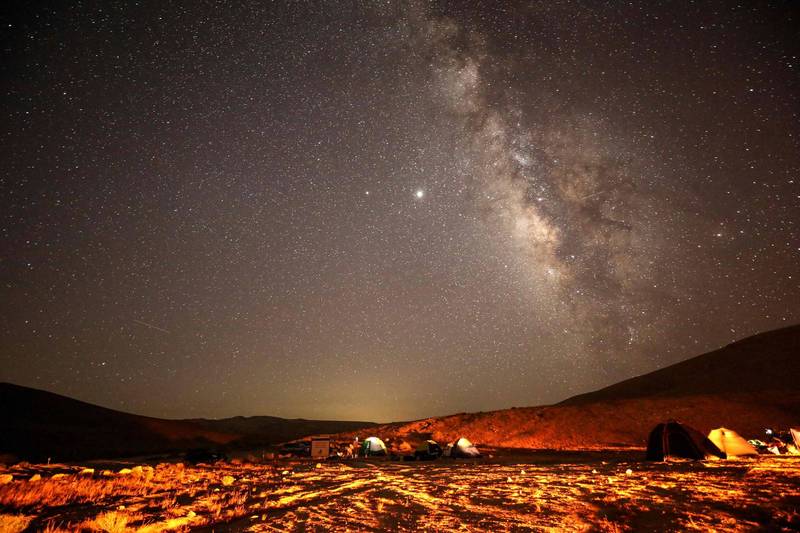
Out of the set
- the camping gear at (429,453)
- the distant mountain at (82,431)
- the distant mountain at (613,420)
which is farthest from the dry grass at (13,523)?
the distant mountain at (82,431)

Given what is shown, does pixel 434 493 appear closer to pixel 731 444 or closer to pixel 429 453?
pixel 429 453

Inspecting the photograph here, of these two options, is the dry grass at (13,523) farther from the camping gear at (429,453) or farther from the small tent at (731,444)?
the small tent at (731,444)

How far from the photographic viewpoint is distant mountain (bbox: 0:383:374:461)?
39781mm

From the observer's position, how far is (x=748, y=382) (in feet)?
197

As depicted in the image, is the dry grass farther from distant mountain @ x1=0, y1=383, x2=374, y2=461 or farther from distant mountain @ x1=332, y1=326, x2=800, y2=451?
distant mountain @ x1=0, y1=383, x2=374, y2=461

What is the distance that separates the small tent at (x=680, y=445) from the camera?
20328 mm

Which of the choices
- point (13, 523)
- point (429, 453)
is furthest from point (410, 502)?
point (429, 453)

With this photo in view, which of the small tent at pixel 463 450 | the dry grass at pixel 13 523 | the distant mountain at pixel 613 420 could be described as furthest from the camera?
the distant mountain at pixel 613 420

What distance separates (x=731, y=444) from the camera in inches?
826

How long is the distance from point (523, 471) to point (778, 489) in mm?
9250

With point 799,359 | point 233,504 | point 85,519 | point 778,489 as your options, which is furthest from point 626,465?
point 799,359

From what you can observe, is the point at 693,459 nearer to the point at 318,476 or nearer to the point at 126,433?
the point at 318,476

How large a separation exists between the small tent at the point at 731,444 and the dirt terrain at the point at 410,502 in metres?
5.07

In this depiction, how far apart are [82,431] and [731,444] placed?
212 feet
